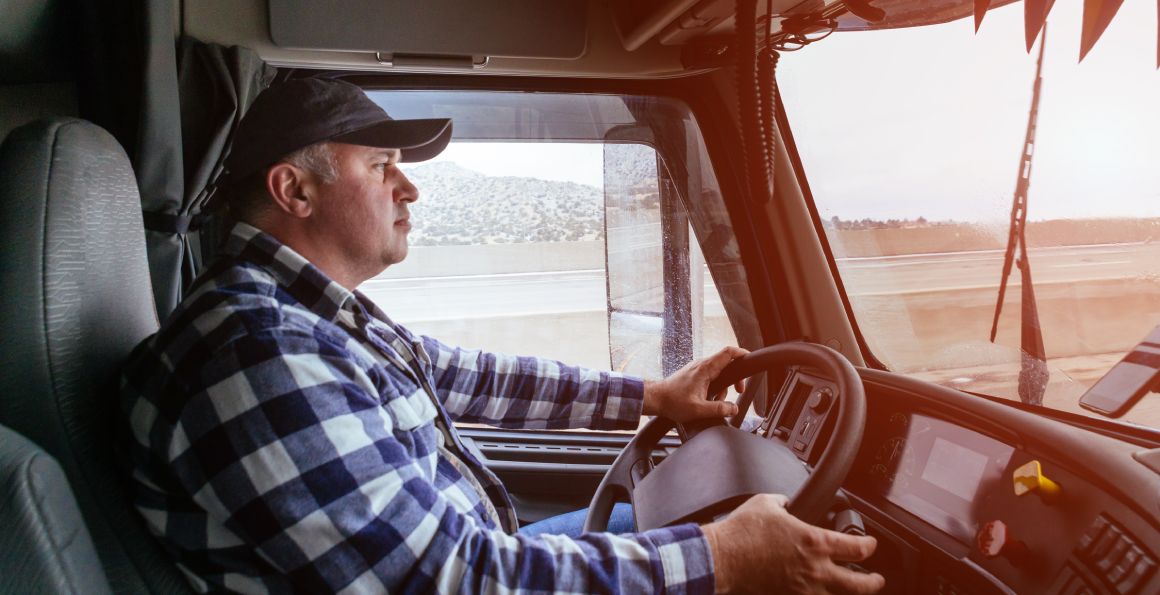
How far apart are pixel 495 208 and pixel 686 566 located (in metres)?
1.53

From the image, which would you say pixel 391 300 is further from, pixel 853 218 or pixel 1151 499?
pixel 1151 499

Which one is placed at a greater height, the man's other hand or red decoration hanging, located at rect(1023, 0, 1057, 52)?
red decoration hanging, located at rect(1023, 0, 1057, 52)

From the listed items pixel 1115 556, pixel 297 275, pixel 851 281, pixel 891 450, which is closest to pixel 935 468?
pixel 891 450

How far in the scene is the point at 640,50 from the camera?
201 cm

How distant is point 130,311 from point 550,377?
946 mm

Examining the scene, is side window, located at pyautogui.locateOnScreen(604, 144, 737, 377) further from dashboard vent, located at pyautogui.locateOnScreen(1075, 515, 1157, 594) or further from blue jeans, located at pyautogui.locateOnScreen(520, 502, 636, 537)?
dashboard vent, located at pyautogui.locateOnScreen(1075, 515, 1157, 594)

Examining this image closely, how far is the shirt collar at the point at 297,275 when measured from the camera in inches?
48.1

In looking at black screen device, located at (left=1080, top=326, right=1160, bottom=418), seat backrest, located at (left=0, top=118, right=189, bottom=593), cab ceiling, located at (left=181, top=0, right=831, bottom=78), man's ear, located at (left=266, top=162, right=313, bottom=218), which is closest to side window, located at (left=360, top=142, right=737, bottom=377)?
cab ceiling, located at (left=181, top=0, right=831, bottom=78)

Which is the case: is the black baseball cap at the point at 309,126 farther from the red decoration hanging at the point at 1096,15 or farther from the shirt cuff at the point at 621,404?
the red decoration hanging at the point at 1096,15

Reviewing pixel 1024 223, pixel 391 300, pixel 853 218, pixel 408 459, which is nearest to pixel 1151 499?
pixel 1024 223

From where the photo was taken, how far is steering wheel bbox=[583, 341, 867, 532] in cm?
107

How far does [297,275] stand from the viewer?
48.3 inches

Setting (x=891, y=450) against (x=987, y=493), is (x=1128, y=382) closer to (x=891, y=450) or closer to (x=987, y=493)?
(x=987, y=493)

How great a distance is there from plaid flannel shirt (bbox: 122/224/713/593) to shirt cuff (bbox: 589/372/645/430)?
0.64 m
